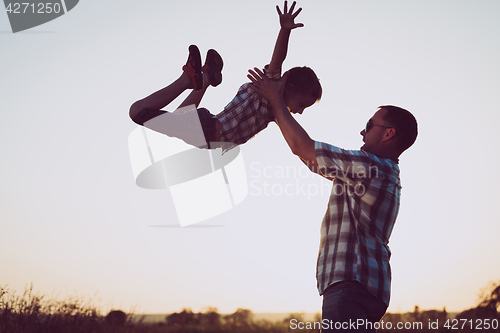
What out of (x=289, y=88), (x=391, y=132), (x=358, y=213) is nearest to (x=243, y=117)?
(x=289, y=88)

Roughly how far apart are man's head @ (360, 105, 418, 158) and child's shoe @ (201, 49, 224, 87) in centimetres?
166

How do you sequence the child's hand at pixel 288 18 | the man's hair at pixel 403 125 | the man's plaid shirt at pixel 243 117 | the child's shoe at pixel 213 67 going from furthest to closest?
the child's shoe at pixel 213 67 < the man's plaid shirt at pixel 243 117 < the child's hand at pixel 288 18 < the man's hair at pixel 403 125

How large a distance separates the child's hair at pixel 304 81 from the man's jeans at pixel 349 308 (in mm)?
1886

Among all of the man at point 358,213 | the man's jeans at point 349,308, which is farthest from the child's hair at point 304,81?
the man's jeans at point 349,308

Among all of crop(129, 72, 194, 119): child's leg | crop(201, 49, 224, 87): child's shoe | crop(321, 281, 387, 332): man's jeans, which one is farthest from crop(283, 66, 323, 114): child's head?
crop(321, 281, 387, 332): man's jeans

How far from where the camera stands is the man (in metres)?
2.40

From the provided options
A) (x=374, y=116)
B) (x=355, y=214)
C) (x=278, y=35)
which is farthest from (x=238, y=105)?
(x=355, y=214)

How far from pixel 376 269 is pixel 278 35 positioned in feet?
6.30

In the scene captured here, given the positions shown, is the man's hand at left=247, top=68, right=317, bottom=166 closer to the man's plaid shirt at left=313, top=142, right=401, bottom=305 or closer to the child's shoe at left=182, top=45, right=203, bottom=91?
the man's plaid shirt at left=313, top=142, right=401, bottom=305

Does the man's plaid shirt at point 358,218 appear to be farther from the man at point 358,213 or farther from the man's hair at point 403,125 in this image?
the man's hair at point 403,125

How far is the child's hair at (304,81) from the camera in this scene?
376 centimetres

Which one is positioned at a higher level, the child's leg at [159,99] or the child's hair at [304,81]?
the child's hair at [304,81]

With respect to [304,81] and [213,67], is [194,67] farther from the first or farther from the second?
[304,81]

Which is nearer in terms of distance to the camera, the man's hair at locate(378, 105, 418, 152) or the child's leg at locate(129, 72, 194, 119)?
the man's hair at locate(378, 105, 418, 152)
